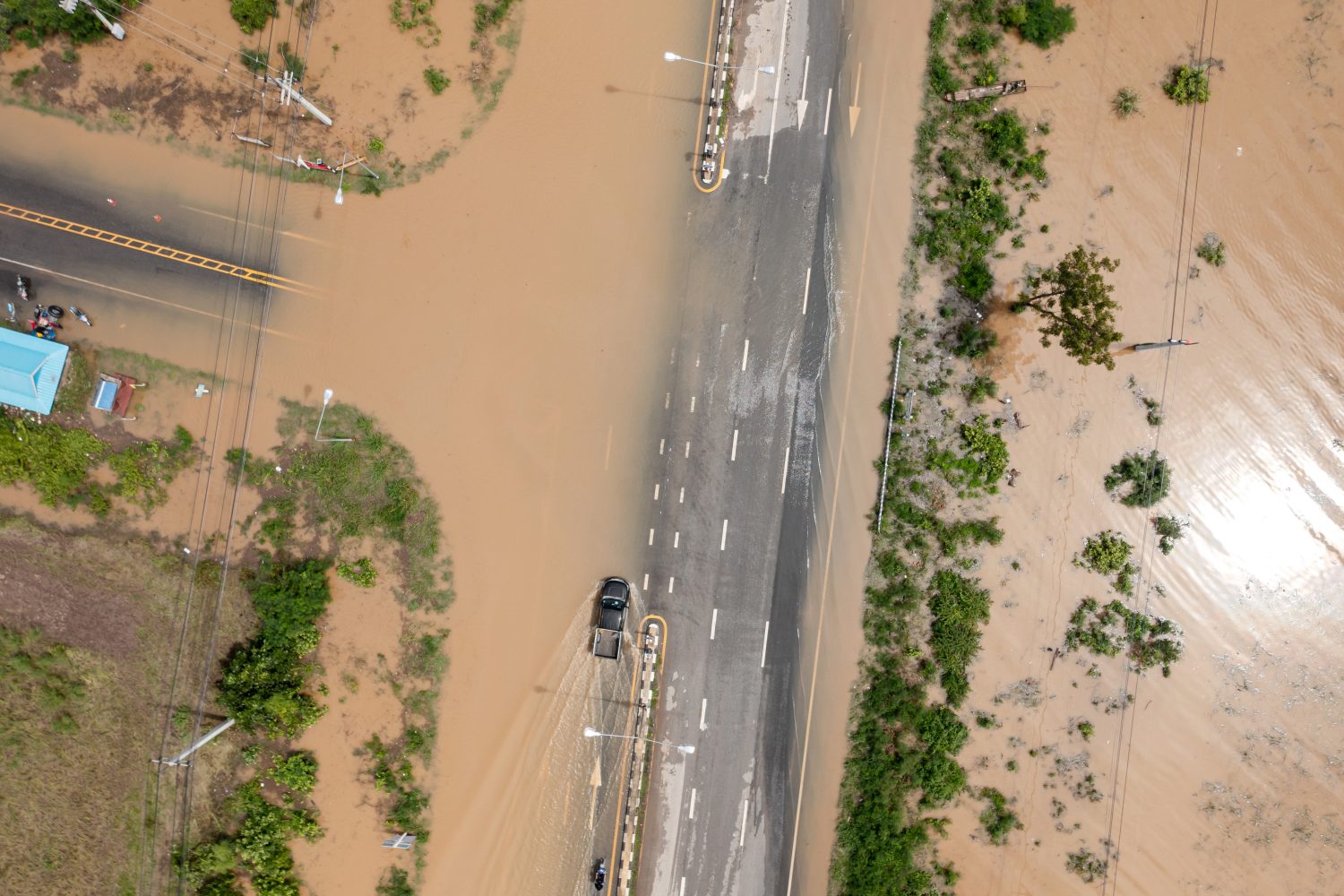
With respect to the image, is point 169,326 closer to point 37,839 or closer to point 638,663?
point 37,839

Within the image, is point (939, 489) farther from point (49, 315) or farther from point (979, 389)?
point (49, 315)

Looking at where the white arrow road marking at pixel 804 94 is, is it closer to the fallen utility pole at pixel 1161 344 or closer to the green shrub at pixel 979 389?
the green shrub at pixel 979 389

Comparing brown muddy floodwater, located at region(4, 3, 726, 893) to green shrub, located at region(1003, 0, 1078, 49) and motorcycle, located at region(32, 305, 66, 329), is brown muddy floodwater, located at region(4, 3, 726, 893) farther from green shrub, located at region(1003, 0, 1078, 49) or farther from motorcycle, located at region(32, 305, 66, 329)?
green shrub, located at region(1003, 0, 1078, 49)

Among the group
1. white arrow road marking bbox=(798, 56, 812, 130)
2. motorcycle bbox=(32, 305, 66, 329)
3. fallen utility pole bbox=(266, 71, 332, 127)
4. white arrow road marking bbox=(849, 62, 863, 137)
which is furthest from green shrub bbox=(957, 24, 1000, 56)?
motorcycle bbox=(32, 305, 66, 329)

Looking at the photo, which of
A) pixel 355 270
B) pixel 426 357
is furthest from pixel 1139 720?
pixel 355 270

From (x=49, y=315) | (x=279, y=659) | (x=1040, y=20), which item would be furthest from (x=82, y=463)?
(x=1040, y=20)

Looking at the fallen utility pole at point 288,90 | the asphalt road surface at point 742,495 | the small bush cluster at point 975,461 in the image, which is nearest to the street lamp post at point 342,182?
the fallen utility pole at point 288,90
